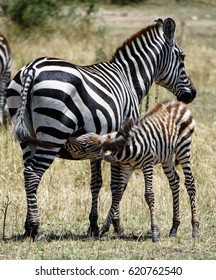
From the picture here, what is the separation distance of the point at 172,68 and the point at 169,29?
44cm

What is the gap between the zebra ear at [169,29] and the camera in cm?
937

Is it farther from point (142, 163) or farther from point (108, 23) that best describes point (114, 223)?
point (108, 23)

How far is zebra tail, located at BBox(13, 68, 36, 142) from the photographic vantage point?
314 inches

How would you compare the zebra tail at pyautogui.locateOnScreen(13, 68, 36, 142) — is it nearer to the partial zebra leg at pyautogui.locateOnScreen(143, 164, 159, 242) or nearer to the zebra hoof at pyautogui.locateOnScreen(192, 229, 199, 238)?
the partial zebra leg at pyautogui.locateOnScreen(143, 164, 159, 242)

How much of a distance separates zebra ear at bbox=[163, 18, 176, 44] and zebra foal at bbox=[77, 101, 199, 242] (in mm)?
1019

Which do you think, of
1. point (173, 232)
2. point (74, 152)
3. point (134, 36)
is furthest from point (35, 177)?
point (134, 36)

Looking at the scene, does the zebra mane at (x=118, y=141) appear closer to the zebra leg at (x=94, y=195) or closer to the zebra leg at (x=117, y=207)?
the zebra leg at (x=117, y=207)

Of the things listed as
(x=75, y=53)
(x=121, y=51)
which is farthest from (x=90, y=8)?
(x=121, y=51)

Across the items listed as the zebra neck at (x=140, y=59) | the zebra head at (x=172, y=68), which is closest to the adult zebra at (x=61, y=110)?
the zebra neck at (x=140, y=59)

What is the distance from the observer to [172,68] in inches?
379

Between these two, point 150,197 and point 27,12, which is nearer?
point 150,197

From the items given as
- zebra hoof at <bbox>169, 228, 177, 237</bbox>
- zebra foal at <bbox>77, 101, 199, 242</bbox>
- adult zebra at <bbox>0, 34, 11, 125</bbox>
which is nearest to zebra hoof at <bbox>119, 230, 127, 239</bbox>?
zebra foal at <bbox>77, 101, 199, 242</bbox>

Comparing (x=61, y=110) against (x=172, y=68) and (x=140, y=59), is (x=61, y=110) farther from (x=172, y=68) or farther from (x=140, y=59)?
(x=172, y=68)

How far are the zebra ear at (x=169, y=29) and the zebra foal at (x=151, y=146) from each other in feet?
3.34
